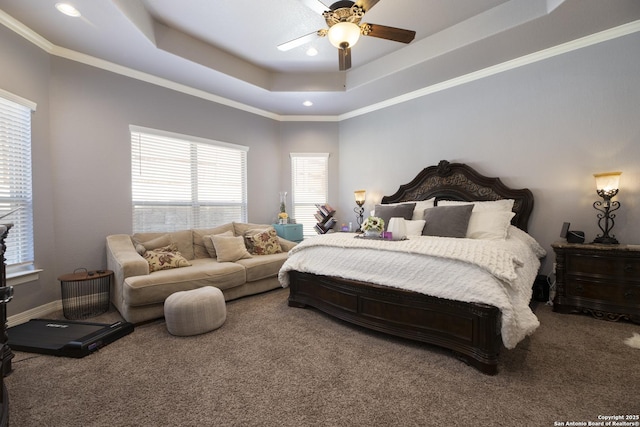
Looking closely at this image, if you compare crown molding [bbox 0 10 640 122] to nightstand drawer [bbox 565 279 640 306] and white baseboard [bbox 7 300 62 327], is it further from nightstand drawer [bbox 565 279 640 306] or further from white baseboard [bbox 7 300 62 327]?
white baseboard [bbox 7 300 62 327]

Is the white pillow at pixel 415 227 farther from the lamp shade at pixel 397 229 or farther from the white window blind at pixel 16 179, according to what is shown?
the white window blind at pixel 16 179

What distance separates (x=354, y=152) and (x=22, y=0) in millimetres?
4477

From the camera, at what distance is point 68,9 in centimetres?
256

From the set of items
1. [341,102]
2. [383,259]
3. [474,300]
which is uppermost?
[341,102]

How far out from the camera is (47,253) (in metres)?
3.10

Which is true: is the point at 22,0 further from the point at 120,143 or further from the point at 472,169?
the point at 472,169

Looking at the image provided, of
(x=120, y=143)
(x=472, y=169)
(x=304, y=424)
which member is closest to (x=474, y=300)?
(x=304, y=424)

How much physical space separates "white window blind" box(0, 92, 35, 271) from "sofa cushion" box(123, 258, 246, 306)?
4.05 feet

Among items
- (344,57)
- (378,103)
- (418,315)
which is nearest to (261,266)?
(418,315)

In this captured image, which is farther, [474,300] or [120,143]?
[120,143]

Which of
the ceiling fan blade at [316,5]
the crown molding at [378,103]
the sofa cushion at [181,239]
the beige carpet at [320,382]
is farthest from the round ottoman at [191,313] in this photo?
the crown molding at [378,103]

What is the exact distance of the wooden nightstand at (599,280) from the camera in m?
2.63

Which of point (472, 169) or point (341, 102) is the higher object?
point (341, 102)

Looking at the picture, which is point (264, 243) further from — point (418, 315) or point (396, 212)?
point (418, 315)
